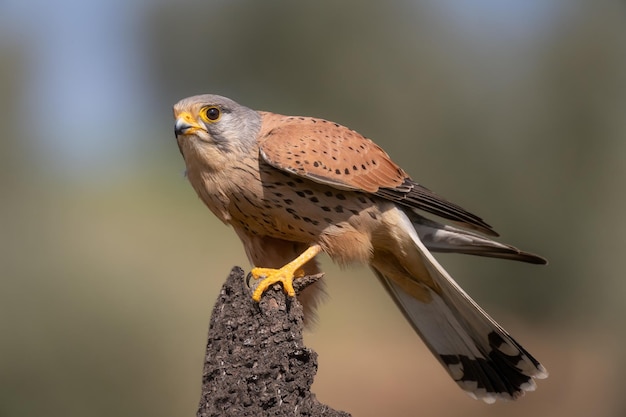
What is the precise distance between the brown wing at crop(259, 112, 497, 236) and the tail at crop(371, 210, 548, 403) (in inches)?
5.3

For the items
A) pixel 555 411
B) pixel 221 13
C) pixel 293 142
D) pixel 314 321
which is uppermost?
pixel 221 13

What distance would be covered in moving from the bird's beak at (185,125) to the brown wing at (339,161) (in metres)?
0.26

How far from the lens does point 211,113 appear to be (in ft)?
10.4

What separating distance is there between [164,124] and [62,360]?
5.85 metres

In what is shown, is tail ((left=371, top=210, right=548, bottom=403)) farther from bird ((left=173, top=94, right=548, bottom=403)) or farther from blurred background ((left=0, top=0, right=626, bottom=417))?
blurred background ((left=0, top=0, right=626, bottom=417))

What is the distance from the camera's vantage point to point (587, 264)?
981 cm

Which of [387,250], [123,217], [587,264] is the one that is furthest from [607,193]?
[387,250]

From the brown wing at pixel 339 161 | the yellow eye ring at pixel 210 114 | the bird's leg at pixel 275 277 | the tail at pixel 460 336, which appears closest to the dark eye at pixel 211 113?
the yellow eye ring at pixel 210 114

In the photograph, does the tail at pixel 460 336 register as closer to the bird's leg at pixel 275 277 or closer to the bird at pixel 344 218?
the bird at pixel 344 218

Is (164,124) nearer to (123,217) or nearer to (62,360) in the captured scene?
(123,217)

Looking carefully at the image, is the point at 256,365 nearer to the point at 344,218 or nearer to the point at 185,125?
the point at 344,218

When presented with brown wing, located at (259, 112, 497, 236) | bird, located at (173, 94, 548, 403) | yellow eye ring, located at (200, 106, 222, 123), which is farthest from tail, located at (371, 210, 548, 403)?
yellow eye ring, located at (200, 106, 222, 123)

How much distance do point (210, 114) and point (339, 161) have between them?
20.8 inches

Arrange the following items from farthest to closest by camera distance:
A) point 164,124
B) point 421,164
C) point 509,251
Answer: point 164,124 → point 421,164 → point 509,251
